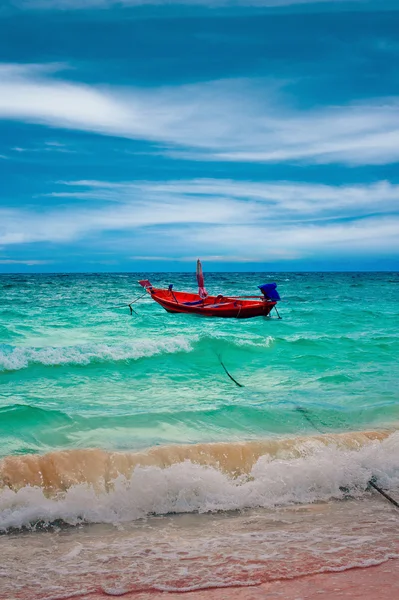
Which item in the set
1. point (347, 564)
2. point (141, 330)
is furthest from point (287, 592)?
point (141, 330)

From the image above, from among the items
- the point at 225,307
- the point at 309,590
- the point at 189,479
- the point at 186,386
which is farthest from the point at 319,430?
the point at 225,307

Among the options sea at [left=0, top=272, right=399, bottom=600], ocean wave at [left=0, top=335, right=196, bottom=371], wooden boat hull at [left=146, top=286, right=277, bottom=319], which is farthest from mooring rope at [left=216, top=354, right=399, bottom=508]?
wooden boat hull at [left=146, top=286, right=277, bottom=319]

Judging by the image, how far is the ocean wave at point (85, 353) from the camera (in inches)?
471

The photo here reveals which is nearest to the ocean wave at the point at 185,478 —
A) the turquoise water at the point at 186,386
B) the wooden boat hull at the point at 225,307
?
the turquoise water at the point at 186,386

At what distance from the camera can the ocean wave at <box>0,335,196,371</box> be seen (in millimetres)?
11969

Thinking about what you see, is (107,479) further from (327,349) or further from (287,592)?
(327,349)

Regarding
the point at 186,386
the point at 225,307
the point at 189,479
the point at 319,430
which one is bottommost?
the point at 186,386

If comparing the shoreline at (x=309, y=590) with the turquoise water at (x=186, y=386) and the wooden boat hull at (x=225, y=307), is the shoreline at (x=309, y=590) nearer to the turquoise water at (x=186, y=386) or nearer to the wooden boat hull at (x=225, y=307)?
the turquoise water at (x=186, y=386)

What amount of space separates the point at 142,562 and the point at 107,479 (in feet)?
5.12

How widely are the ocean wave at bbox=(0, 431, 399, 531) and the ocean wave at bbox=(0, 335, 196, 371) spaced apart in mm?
7064

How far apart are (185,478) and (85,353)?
8.62 metres

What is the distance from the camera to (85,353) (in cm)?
1295

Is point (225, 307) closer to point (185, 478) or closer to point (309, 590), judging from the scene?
point (185, 478)

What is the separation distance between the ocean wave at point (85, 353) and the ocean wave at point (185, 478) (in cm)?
706
